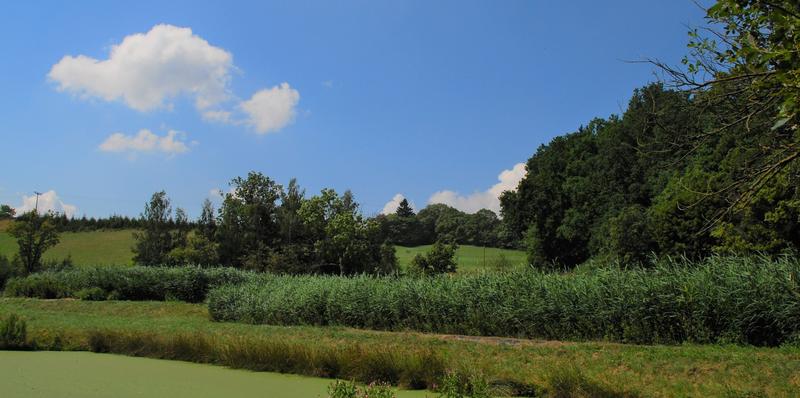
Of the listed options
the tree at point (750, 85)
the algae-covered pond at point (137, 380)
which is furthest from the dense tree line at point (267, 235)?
the tree at point (750, 85)

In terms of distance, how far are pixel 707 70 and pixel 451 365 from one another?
220 inches

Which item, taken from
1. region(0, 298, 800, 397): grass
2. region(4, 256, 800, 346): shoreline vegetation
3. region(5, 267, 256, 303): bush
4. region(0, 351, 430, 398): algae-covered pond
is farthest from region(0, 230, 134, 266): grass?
region(0, 298, 800, 397): grass

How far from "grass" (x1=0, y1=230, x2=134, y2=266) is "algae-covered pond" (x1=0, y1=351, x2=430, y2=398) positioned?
141 ft

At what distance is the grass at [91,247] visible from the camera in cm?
5372

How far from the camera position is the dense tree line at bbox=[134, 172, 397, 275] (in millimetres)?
42250

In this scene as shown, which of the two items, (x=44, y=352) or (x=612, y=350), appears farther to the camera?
(x=44, y=352)

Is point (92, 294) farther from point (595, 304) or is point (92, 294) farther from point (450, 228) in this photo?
point (450, 228)

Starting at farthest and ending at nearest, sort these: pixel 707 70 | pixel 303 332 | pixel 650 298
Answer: pixel 303 332
pixel 650 298
pixel 707 70

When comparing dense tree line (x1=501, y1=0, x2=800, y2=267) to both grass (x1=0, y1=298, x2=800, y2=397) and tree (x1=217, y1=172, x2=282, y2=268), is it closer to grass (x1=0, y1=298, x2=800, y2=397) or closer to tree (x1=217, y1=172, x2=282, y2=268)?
grass (x1=0, y1=298, x2=800, y2=397)

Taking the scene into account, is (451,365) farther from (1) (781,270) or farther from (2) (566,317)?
(1) (781,270)

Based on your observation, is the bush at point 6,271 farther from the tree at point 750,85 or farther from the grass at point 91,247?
the tree at point 750,85

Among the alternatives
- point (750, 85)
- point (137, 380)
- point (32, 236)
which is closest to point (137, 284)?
point (32, 236)

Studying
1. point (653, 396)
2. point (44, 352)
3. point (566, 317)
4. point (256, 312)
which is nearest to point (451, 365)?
point (653, 396)

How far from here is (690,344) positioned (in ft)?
35.2
